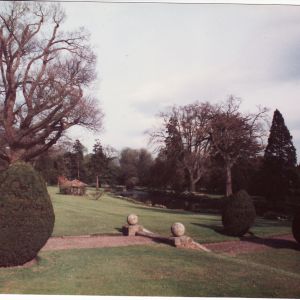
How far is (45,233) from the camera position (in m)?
11.4

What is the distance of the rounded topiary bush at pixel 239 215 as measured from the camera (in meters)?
19.5

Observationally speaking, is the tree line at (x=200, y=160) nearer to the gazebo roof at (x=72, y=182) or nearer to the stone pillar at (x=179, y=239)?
the gazebo roof at (x=72, y=182)

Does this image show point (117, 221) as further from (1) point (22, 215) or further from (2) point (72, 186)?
(2) point (72, 186)

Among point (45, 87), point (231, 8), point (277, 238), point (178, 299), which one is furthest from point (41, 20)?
point (277, 238)

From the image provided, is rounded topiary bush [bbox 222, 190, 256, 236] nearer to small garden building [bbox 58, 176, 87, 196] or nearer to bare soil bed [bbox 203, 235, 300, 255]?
bare soil bed [bbox 203, 235, 300, 255]

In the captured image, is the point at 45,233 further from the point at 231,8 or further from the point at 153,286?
the point at 231,8

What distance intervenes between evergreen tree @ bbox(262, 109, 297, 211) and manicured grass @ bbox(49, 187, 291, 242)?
185 cm

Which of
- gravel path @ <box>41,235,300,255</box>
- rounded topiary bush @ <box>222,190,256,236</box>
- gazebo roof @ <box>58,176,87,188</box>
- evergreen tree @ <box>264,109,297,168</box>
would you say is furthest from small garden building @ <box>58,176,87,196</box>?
evergreen tree @ <box>264,109,297,168</box>

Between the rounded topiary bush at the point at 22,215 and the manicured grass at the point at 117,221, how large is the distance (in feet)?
20.7

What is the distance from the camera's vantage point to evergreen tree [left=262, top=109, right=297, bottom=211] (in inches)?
785

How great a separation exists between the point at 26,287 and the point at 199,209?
23.9 metres

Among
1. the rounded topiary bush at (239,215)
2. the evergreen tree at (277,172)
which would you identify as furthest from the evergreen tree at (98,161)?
the evergreen tree at (277,172)

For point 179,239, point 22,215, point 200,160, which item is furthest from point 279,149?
point 22,215

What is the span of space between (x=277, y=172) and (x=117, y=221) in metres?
9.58
